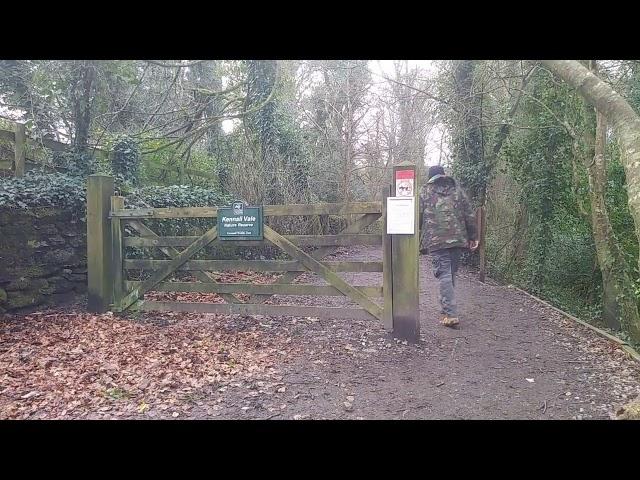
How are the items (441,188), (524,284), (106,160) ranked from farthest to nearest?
(524,284), (106,160), (441,188)

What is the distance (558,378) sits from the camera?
445cm

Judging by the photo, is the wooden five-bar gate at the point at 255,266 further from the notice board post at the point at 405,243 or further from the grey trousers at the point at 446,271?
the grey trousers at the point at 446,271

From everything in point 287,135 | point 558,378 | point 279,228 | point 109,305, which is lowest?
point 558,378

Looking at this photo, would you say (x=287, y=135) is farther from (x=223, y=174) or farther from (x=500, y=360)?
(x=500, y=360)

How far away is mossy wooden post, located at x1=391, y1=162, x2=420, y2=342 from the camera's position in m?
5.09

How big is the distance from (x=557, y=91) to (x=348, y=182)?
6786mm

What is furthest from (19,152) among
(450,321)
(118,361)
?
(450,321)

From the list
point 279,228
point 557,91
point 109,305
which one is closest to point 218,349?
point 109,305

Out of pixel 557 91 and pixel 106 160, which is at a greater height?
pixel 557 91

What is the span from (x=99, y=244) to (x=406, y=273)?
3883mm

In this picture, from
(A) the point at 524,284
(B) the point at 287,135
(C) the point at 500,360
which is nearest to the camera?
(C) the point at 500,360

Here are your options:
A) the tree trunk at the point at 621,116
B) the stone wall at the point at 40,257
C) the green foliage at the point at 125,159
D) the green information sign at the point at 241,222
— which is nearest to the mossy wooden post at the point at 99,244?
the stone wall at the point at 40,257

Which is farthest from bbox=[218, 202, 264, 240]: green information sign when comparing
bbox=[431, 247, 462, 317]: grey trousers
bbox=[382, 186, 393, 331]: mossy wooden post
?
bbox=[431, 247, 462, 317]: grey trousers

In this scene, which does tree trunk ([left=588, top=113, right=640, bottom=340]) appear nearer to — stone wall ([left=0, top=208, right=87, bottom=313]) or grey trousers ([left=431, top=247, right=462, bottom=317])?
grey trousers ([left=431, top=247, right=462, bottom=317])
